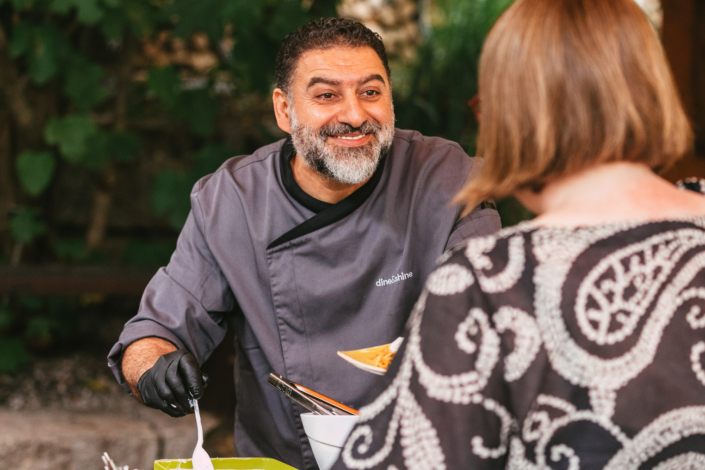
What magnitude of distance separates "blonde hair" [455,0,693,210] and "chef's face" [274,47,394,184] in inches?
26.5

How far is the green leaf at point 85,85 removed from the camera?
9.70 feet

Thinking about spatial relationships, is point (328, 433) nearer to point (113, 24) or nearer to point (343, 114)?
point (343, 114)

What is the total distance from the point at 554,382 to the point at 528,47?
16.0 inches

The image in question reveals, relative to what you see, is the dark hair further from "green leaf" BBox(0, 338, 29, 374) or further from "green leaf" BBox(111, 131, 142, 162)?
"green leaf" BBox(0, 338, 29, 374)

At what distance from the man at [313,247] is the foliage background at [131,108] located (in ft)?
4.11

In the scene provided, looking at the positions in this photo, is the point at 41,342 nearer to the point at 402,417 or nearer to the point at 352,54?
the point at 352,54

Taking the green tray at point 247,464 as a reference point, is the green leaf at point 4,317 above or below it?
below

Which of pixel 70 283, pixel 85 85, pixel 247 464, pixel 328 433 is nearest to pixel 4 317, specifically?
pixel 70 283

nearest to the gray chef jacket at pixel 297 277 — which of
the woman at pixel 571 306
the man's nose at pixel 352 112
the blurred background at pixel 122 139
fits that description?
the man's nose at pixel 352 112

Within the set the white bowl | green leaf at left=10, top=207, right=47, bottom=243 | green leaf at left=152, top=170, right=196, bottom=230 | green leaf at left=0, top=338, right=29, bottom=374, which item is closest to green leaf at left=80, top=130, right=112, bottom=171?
green leaf at left=152, top=170, right=196, bottom=230

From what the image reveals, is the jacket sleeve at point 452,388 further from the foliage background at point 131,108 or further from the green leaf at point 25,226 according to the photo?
the green leaf at point 25,226

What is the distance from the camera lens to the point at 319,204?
1559 millimetres

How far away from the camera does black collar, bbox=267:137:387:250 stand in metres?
1.51

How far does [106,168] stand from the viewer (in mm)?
3416
